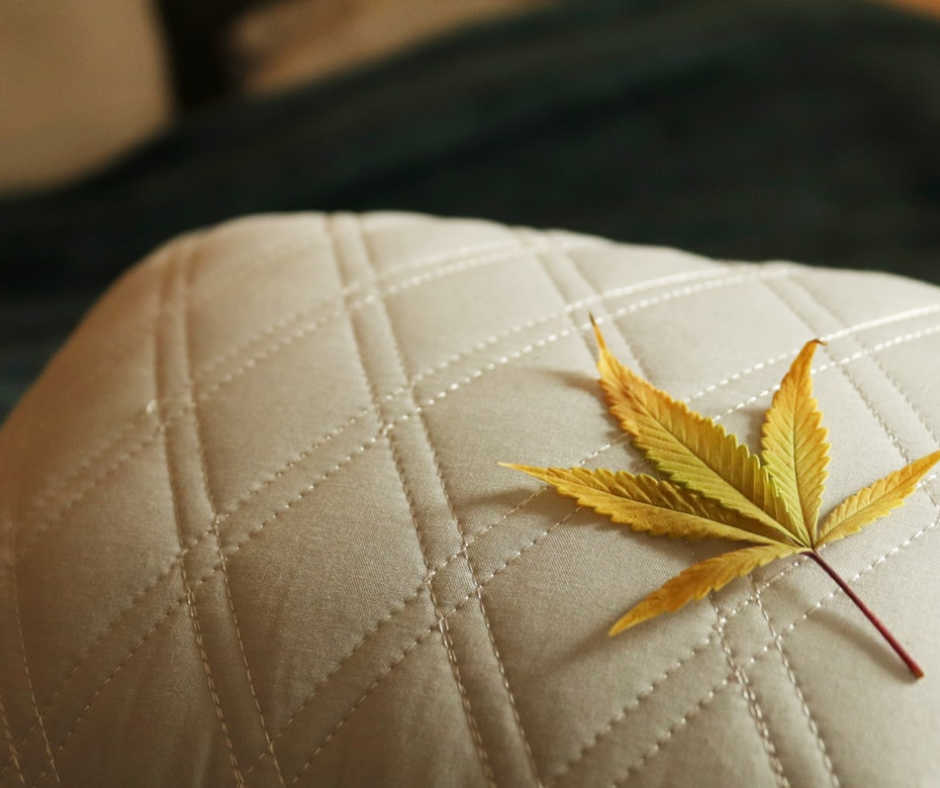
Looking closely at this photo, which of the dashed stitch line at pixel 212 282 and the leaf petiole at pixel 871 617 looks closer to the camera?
the leaf petiole at pixel 871 617

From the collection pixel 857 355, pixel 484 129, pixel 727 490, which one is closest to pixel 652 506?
pixel 727 490

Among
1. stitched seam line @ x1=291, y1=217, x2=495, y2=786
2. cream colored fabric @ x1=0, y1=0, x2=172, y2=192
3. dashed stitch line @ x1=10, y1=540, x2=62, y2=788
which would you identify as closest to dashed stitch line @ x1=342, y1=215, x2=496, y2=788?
stitched seam line @ x1=291, y1=217, x2=495, y2=786

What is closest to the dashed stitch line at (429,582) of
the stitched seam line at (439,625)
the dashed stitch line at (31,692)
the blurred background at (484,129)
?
the stitched seam line at (439,625)

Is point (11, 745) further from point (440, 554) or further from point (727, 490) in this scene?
point (727, 490)

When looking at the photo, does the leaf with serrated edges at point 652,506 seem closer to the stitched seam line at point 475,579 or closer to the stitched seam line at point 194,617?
the stitched seam line at point 475,579

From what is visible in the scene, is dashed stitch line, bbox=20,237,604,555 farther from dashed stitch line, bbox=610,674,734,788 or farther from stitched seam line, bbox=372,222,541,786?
dashed stitch line, bbox=610,674,734,788

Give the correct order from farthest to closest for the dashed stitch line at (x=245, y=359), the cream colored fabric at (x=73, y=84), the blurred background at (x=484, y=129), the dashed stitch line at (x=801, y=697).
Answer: the cream colored fabric at (x=73, y=84) < the blurred background at (x=484, y=129) < the dashed stitch line at (x=245, y=359) < the dashed stitch line at (x=801, y=697)

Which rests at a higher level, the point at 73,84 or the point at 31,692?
the point at 73,84

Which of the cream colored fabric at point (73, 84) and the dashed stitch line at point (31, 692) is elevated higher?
the cream colored fabric at point (73, 84)

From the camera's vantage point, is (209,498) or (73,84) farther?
(73,84)

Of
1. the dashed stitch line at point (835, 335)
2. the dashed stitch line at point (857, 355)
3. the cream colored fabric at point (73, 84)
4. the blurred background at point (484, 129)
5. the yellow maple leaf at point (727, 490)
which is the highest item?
the cream colored fabric at point (73, 84)
